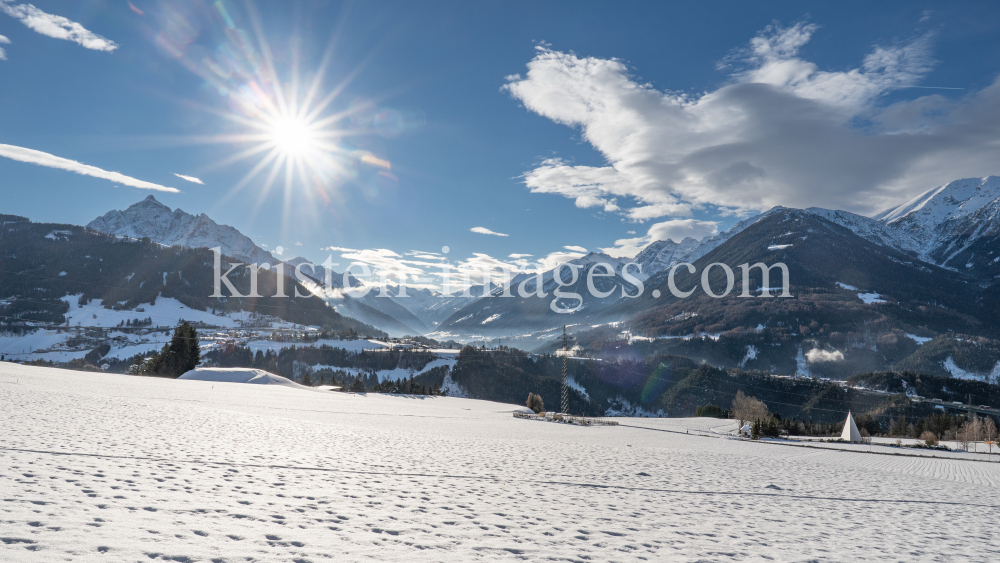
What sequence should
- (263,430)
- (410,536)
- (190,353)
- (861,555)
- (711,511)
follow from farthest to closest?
1. (190,353)
2. (263,430)
3. (711,511)
4. (861,555)
5. (410,536)

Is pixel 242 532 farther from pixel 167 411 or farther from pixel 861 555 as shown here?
pixel 167 411

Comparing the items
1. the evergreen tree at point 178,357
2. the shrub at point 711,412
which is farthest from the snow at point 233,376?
the shrub at point 711,412

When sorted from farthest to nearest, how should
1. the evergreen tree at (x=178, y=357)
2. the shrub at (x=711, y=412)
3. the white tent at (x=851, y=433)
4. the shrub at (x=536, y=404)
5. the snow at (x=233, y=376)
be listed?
the shrub at (x=711, y=412)
the shrub at (x=536, y=404)
the evergreen tree at (x=178, y=357)
the snow at (x=233, y=376)
the white tent at (x=851, y=433)

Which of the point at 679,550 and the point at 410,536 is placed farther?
the point at 679,550

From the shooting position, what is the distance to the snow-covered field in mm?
7984

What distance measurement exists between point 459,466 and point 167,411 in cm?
1886

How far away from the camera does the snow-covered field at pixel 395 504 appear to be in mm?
7984

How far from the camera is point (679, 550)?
393 inches

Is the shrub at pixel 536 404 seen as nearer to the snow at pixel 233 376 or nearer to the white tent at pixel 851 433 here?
the snow at pixel 233 376

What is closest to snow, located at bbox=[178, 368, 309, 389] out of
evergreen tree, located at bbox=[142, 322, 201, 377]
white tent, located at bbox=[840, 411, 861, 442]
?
evergreen tree, located at bbox=[142, 322, 201, 377]

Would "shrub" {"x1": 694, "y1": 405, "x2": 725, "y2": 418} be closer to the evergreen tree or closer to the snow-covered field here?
the snow-covered field

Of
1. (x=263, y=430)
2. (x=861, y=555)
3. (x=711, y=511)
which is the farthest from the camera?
(x=263, y=430)

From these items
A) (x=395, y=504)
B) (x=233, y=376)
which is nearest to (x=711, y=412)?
(x=233, y=376)

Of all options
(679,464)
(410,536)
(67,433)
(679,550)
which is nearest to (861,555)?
(679,550)
